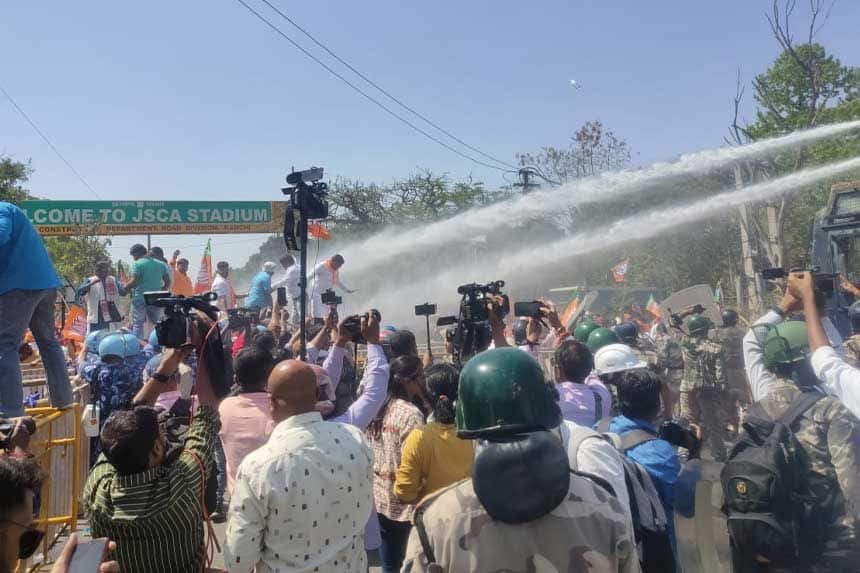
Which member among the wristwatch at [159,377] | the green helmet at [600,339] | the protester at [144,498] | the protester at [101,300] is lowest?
the protester at [144,498]

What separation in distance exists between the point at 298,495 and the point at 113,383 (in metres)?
4.22

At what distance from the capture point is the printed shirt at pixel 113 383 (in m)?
6.19

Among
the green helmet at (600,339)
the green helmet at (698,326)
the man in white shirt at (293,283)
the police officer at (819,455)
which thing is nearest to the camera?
the police officer at (819,455)

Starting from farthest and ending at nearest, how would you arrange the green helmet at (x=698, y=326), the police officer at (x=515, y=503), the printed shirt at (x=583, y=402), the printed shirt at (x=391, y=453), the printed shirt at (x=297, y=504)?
the green helmet at (x=698, y=326) < the printed shirt at (x=583, y=402) < the printed shirt at (x=391, y=453) < the printed shirt at (x=297, y=504) < the police officer at (x=515, y=503)

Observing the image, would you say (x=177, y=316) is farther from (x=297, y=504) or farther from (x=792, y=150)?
(x=792, y=150)

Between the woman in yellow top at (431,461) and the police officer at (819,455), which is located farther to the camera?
the woman in yellow top at (431,461)

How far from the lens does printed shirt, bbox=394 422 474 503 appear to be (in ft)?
12.2

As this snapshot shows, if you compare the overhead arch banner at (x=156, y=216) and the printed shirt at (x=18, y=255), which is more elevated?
the overhead arch banner at (x=156, y=216)

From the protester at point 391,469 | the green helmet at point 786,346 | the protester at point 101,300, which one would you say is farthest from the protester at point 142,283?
the green helmet at point 786,346

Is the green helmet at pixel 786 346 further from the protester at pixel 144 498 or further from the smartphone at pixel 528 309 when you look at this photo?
the protester at pixel 144 498

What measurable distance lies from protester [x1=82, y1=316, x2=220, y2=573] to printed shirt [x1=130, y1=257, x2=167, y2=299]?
26.6ft

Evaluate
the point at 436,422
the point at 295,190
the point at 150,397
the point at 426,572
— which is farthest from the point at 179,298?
the point at 426,572

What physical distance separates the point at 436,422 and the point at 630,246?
29.4m

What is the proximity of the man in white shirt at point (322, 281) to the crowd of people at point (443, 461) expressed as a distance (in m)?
7.45
